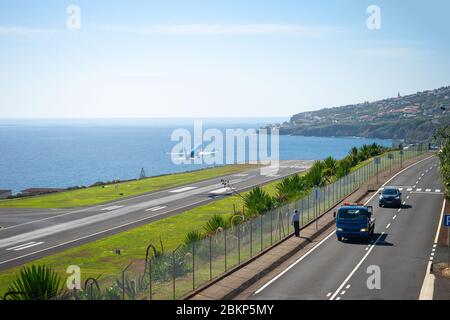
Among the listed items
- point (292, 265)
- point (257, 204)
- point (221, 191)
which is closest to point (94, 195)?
point (221, 191)

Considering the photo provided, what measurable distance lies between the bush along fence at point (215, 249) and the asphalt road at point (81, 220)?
8.11 m

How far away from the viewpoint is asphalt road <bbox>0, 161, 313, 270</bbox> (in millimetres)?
40219

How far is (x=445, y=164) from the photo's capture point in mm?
35188

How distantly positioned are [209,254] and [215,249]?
1.65 meters

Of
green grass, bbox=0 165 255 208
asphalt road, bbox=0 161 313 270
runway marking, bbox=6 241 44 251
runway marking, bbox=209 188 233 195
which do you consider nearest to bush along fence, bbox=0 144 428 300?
asphalt road, bbox=0 161 313 270

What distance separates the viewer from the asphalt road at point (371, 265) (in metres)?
22.3

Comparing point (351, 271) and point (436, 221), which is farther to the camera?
point (436, 221)

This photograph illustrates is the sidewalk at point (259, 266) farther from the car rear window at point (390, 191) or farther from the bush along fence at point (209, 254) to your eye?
the car rear window at point (390, 191)

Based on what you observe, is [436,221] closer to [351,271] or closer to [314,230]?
[314,230]

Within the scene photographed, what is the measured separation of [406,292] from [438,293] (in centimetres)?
129

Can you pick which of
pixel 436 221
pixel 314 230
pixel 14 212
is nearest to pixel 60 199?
pixel 14 212

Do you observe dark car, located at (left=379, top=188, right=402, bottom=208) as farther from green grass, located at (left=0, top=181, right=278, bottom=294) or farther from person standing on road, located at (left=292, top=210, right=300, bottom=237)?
person standing on road, located at (left=292, top=210, right=300, bottom=237)

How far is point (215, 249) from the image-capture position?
92.6 ft

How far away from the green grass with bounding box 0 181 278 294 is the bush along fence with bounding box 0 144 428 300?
4.14ft
